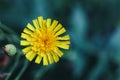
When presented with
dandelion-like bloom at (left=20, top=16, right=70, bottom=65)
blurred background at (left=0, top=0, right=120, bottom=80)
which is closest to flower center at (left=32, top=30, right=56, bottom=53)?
dandelion-like bloom at (left=20, top=16, right=70, bottom=65)

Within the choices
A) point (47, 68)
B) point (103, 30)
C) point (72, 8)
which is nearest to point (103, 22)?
point (103, 30)

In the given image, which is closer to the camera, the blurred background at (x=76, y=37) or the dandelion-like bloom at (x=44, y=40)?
the dandelion-like bloom at (x=44, y=40)

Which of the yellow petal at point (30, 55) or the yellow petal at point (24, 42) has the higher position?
the yellow petal at point (24, 42)

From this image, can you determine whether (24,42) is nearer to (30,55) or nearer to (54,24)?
(30,55)

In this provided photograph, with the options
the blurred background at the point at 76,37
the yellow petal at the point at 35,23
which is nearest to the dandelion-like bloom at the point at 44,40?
the yellow petal at the point at 35,23

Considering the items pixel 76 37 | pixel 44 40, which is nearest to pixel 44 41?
pixel 44 40

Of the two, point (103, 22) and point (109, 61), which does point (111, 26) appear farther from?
point (109, 61)

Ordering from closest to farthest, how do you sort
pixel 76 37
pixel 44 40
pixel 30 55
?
pixel 30 55 → pixel 44 40 → pixel 76 37

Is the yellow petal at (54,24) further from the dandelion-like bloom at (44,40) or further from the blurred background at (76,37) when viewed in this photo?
the blurred background at (76,37)
